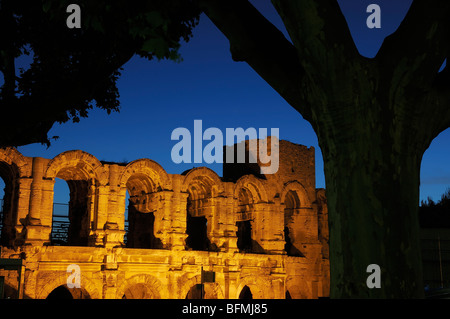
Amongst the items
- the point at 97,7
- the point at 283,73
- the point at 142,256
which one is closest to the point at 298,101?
the point at 283,73

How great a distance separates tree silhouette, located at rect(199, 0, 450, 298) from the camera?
166 inches

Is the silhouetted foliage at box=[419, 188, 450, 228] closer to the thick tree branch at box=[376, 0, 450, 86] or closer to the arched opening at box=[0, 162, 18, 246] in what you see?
the arched opening at box=[0, 162, 18, 246]

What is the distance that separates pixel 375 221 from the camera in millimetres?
4215

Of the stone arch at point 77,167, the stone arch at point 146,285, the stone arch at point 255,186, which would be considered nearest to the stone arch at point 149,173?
the stone arch at point 77,167

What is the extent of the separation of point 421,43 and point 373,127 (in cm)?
84

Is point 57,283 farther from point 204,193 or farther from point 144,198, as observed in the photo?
point 204,193

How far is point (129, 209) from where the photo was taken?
79.5 ft

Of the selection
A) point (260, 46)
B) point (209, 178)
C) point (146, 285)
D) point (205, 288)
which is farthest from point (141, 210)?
point (260, 46)

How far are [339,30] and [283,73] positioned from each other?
74 centimetres

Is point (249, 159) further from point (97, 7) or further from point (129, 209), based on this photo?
point (97, 7)

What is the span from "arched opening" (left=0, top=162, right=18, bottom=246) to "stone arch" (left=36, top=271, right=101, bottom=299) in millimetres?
1969

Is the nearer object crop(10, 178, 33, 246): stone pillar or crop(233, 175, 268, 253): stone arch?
crop(10, 178, 33, 246): stone pillar

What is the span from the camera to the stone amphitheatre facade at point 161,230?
17.9 m

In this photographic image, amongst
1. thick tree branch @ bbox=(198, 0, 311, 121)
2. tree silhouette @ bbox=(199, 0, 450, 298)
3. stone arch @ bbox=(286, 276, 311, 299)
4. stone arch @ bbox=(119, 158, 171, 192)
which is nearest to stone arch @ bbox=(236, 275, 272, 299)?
stone arch @ bbox=(286, 276, 311, 299)
